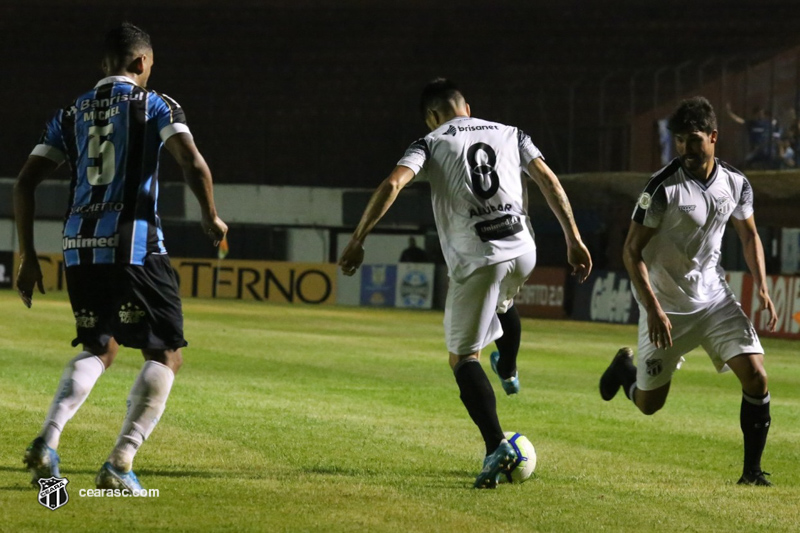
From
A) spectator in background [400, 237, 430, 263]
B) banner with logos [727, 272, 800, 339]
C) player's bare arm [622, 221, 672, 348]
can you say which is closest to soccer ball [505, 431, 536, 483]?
player's bare arm [622, 221, 672, 348]

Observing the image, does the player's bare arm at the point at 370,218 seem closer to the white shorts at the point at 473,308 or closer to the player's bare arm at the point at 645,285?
the white shorts at the point at 473,308

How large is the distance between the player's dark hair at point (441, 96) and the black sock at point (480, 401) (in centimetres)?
131

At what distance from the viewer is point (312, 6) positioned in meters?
37.8

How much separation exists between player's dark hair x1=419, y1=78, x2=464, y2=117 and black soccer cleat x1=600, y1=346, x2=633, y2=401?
2.67m

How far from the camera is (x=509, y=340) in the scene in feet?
26.5

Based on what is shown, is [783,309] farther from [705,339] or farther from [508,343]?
[705,339]

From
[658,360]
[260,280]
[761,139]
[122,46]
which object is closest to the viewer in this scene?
[122,46]

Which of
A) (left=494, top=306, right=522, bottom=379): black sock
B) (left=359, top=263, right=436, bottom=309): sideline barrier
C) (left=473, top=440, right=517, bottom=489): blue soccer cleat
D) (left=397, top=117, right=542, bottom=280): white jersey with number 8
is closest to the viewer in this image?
(left=473, top=440, right=517, bottom=489): blue soccer cleat

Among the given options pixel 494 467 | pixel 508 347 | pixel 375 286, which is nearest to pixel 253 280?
pixel 375 286

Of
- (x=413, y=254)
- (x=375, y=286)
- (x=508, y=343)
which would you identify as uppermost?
(x=413, y=254)

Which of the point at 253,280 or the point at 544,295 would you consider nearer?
the point at 544,295

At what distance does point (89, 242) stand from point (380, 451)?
257 cm

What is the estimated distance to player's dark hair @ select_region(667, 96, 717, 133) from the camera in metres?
6.62

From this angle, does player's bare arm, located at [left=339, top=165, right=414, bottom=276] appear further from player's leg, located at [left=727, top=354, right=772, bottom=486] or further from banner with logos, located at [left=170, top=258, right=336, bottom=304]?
banner with logos, located at [left=170, top=258, right=336, bottom=304]
